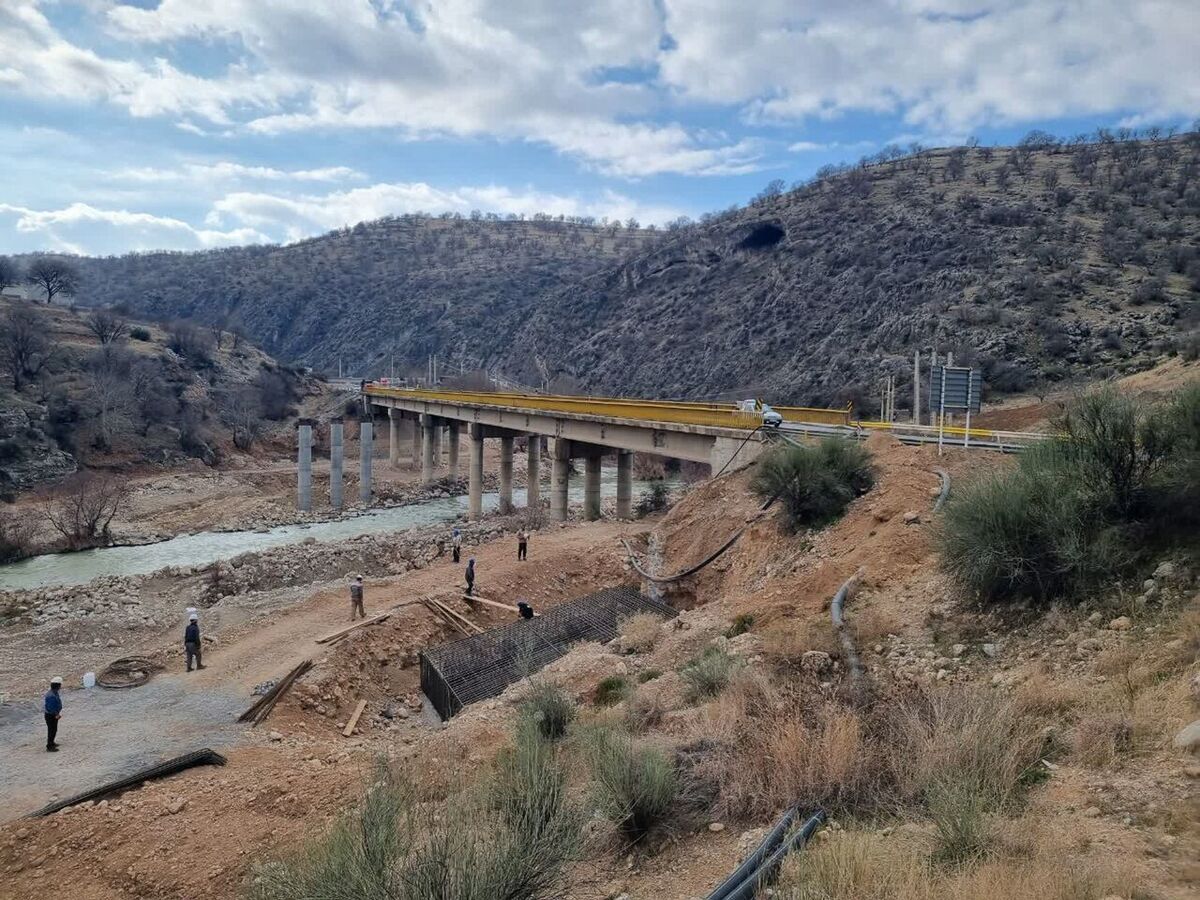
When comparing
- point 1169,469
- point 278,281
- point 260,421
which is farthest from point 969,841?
point 278,281

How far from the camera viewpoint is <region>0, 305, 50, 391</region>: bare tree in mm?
55844

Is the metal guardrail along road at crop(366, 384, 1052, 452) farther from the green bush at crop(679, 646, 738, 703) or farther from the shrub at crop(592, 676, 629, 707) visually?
the shrub at crop(592, 676, 629, 707)

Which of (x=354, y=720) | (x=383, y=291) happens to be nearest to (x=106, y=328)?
(x=354, y=720)

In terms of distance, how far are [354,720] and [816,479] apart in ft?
35.5

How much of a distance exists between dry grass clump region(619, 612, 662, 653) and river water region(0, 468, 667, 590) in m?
22.3

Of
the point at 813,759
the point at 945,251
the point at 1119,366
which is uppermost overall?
the point at 945,251

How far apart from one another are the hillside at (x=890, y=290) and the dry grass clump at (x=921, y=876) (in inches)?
1299

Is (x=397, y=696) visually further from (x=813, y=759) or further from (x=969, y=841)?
(x=969, y=841)

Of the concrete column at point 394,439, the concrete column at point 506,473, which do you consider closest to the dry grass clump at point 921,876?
the concrete column at point 506,473

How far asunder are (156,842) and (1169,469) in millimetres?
12610

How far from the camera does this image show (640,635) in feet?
40.9

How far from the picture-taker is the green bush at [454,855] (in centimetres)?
390

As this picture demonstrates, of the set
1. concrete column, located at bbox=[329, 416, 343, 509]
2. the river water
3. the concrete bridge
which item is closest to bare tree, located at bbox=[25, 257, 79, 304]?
the concrete bridge

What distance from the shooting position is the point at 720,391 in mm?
68250
